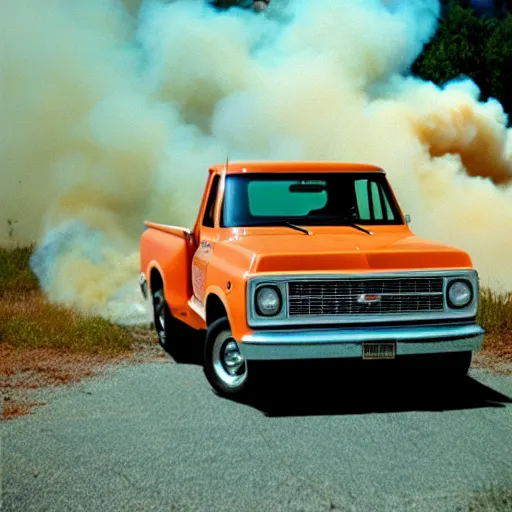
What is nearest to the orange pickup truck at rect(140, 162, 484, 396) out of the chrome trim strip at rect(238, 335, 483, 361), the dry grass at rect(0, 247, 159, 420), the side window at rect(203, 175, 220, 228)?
the chrome trim strip at rect(238, 335, 483, 361)

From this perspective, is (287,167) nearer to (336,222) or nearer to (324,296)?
(336,222)

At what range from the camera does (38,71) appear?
2202 centimetres

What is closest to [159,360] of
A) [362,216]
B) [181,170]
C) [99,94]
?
[362,216]

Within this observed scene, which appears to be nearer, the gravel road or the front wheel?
the gravel road

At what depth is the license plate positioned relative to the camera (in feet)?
24.2

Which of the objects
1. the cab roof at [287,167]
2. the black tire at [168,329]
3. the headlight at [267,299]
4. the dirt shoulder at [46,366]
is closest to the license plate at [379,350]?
the headlight at [267,299]

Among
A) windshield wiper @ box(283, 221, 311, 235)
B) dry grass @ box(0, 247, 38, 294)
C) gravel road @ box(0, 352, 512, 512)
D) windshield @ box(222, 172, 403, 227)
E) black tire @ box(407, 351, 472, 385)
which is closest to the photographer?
gravel road @ box(0, 352, 512, 512)

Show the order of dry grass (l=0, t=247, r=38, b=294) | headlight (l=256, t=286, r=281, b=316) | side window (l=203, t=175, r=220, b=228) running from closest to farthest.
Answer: headlight (l=256, t=286, r=281, b=316) < side window (l=203, t=175, r=220, b=228) < dry grass (l=0, t=247, r=38, b=294)

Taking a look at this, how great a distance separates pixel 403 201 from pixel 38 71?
27.9 ft

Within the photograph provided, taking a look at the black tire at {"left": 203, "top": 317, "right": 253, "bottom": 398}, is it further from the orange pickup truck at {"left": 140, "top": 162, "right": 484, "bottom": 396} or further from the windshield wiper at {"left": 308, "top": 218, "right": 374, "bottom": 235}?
the windshield wiper at {"left": 308, "top": 218, "right": 374, "bottom": 235}

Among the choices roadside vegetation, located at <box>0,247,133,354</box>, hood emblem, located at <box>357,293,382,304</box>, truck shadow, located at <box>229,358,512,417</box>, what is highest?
hood emblem, located at <box>357,293,382,304</box>

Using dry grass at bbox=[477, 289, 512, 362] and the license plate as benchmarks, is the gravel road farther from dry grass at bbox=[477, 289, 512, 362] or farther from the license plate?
dry grass at bbox=[477, 289, 512, 362]

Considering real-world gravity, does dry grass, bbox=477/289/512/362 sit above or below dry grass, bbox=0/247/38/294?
below

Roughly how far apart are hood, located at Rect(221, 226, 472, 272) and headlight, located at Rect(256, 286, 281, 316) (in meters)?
0.15
